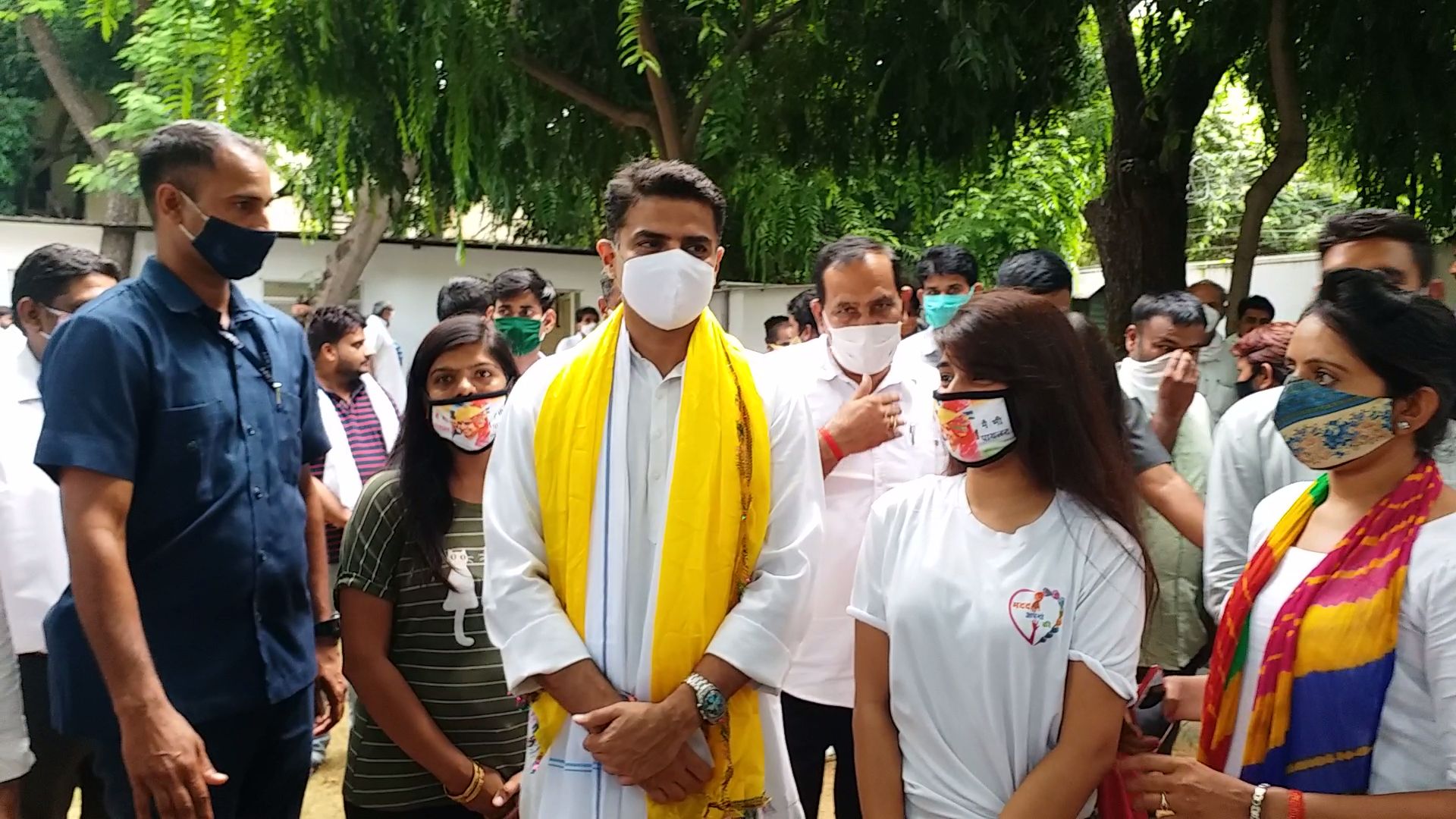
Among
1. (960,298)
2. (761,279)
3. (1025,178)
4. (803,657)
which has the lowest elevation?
(803,657)

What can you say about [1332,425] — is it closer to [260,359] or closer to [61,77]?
[260,359]

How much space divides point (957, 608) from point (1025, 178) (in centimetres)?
1085

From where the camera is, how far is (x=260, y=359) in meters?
2.31

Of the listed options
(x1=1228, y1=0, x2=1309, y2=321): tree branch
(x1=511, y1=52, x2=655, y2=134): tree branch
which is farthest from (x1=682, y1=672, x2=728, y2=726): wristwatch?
(x1=1228, y1=0, x2=1309, y2=321): tree branch

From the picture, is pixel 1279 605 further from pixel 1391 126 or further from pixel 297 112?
pixel 297 112

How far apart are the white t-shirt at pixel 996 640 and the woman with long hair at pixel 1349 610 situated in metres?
0.23

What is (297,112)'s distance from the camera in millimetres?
5824

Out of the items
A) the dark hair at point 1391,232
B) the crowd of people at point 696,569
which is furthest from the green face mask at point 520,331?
the dark hair at point 1391,232

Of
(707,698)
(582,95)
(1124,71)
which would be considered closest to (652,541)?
(707,698)

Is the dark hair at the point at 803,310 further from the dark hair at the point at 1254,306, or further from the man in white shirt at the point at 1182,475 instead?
the dark hair at the point at 1254,306

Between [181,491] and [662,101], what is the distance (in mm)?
4132

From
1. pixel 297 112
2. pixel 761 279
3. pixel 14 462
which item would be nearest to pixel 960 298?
pixel 14 462

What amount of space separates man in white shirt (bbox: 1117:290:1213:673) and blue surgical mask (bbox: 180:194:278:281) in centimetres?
236

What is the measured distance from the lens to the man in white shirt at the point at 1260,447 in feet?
8.02
